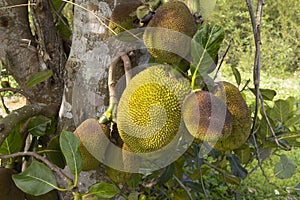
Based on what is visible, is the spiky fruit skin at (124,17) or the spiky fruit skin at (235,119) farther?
the spiky fruit skin at (124,17)

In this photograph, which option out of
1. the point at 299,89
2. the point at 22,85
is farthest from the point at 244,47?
the point at 22,85

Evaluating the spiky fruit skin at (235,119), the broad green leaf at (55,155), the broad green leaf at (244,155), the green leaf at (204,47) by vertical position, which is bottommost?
the broad green leaf at (244,155)

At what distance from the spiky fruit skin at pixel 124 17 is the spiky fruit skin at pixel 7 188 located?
0.99 ft

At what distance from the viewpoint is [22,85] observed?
1007 millimetres

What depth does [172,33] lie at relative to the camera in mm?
537

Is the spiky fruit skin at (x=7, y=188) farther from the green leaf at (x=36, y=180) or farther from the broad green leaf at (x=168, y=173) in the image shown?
the broad green leaf at (x=168, y=173)

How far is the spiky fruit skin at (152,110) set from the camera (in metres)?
0.53

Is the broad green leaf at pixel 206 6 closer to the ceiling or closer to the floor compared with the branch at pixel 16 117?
closer to the ceiling

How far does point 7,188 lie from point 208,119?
0.38 m

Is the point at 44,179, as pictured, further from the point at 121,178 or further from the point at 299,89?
the point at 299,89

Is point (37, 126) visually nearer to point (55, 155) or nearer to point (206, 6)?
point (55, 155)

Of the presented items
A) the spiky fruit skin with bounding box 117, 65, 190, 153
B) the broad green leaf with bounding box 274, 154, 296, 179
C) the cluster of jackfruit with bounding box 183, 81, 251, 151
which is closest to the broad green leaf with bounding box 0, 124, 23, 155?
the spiky fruit skin with bounding box 117, 65, 190, 153

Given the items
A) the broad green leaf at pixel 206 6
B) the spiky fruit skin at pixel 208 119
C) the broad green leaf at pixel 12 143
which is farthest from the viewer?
the broad green leaf at pixel 12 143

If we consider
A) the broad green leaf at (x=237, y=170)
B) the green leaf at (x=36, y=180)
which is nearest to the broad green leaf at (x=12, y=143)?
the green leaf at (x=36, y=180)
